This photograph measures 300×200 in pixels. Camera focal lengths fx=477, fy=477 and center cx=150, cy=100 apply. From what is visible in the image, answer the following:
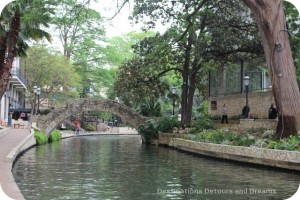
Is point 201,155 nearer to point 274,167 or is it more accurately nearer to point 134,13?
point 274,167

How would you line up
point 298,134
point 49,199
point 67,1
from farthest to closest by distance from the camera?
1. point 67,1
2. point 298,134
3. point 49,199

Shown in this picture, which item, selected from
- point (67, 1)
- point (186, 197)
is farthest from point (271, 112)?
point (186, 197)

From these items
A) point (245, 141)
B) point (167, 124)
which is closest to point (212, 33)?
point (167, 124)

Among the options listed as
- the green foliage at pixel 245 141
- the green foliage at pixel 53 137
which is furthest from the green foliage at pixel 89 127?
the green foliage at pixel 245 141

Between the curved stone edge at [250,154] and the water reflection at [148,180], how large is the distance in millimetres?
402

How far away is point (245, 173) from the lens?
45.0 ft

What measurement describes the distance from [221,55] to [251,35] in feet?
6.50

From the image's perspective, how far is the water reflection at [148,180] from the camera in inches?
409

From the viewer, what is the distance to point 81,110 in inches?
1252

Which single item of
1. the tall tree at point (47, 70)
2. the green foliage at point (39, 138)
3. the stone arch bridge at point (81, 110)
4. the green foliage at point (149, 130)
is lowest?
the green foliage at point (39, 138)

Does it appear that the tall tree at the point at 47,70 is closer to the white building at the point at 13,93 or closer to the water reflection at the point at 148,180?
the white building at the point at 13,93

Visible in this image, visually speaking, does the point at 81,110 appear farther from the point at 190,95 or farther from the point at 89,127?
the point at 89,127

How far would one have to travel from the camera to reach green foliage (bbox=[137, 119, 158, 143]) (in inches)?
1164

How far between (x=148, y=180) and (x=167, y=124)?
52.4ft
